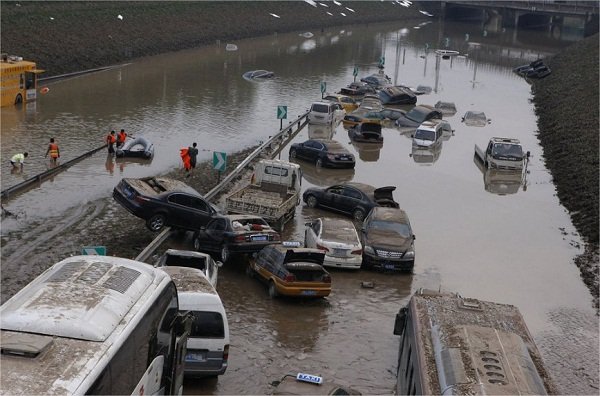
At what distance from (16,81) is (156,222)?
26.1m

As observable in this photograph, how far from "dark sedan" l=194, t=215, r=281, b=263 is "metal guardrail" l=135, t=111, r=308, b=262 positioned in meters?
1.25

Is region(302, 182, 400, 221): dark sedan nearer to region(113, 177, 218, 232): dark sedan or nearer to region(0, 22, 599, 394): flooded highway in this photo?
region(0, 22, 599, 394): flooded highway

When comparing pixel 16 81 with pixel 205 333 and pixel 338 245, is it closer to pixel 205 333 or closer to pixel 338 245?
pixel 338 245

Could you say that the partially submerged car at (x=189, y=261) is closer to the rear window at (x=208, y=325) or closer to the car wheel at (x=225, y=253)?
the car wheel at (x=225, y=253)

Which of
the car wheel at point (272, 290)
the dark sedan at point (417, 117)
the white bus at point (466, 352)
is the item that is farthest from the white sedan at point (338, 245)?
the dark sedan at point (417, 117)

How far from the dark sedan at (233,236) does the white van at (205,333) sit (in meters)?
7.63

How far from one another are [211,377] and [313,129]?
108 feet

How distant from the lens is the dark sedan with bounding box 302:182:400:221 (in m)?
29.9

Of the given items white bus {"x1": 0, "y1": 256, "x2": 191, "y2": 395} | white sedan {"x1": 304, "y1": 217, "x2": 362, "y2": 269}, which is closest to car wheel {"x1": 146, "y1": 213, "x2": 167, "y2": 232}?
white sedan {"x1": 304, "y1": 217, "x2": 362, "y2": 269}

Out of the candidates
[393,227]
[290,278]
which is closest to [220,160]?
[393,227]

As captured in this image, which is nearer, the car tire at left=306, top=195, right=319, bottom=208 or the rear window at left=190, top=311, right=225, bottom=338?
the rear window at left=190, top=311, right=225, bottom=338

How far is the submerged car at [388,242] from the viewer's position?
2464 centimetres

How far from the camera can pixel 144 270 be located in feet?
37.6

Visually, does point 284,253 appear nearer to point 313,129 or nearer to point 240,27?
point 313,129
